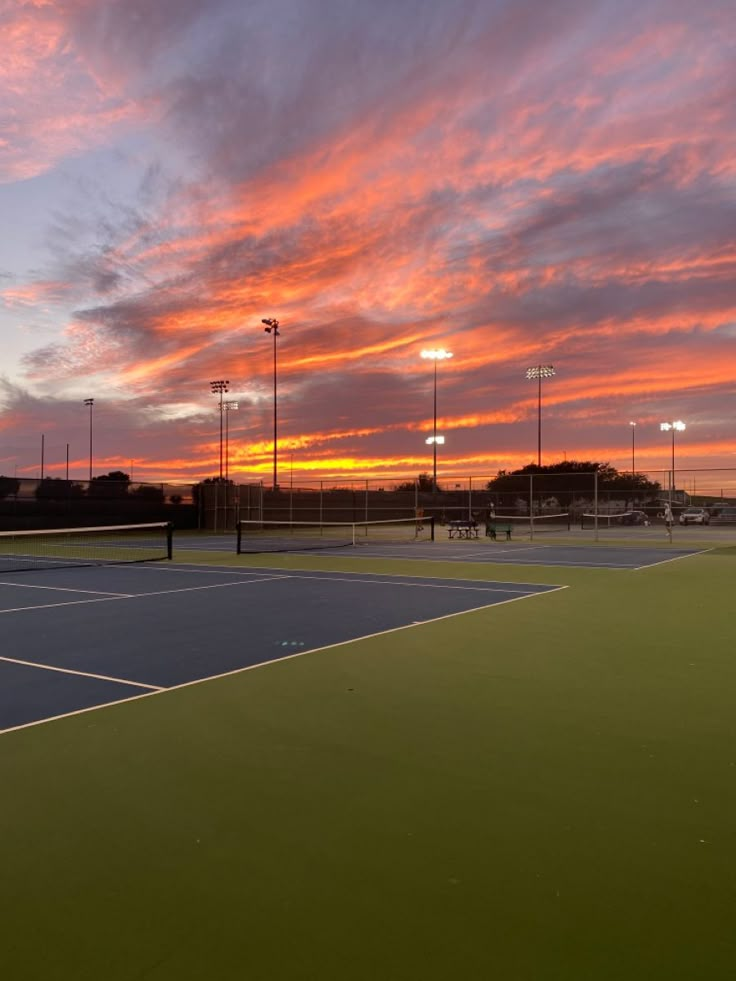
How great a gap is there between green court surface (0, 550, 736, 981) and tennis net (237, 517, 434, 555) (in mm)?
11879

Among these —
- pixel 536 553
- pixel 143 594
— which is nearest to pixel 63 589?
pixel 143 594

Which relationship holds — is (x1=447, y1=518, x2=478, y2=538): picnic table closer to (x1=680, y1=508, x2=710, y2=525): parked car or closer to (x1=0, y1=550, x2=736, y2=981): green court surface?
(x1=680, y1=508, x2=710, y2=525): parked car

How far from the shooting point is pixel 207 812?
3367 millimetres

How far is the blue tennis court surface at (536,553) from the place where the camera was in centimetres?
1844

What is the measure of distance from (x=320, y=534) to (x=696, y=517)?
21.7 metres

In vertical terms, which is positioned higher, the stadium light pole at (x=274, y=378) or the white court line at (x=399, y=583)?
the stadium light pole at (x=274, y=378)

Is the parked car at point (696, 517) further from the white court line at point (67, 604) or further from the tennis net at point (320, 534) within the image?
→ the white court line at point (67, 604)

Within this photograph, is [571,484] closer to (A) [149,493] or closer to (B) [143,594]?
(A) [149,493]

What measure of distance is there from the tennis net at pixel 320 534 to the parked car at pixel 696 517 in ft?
48.2

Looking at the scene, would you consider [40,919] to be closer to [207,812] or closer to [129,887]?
[129,887]

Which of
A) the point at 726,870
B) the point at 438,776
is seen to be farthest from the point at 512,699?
the point at 726,870

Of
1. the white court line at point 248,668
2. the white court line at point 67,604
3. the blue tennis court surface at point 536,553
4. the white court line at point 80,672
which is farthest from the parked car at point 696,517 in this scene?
the white court line at point 80,672

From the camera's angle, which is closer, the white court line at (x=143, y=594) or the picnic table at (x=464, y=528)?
the white court line at (x=143, y=594)

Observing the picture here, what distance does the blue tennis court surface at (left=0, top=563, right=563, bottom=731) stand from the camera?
588 cm
